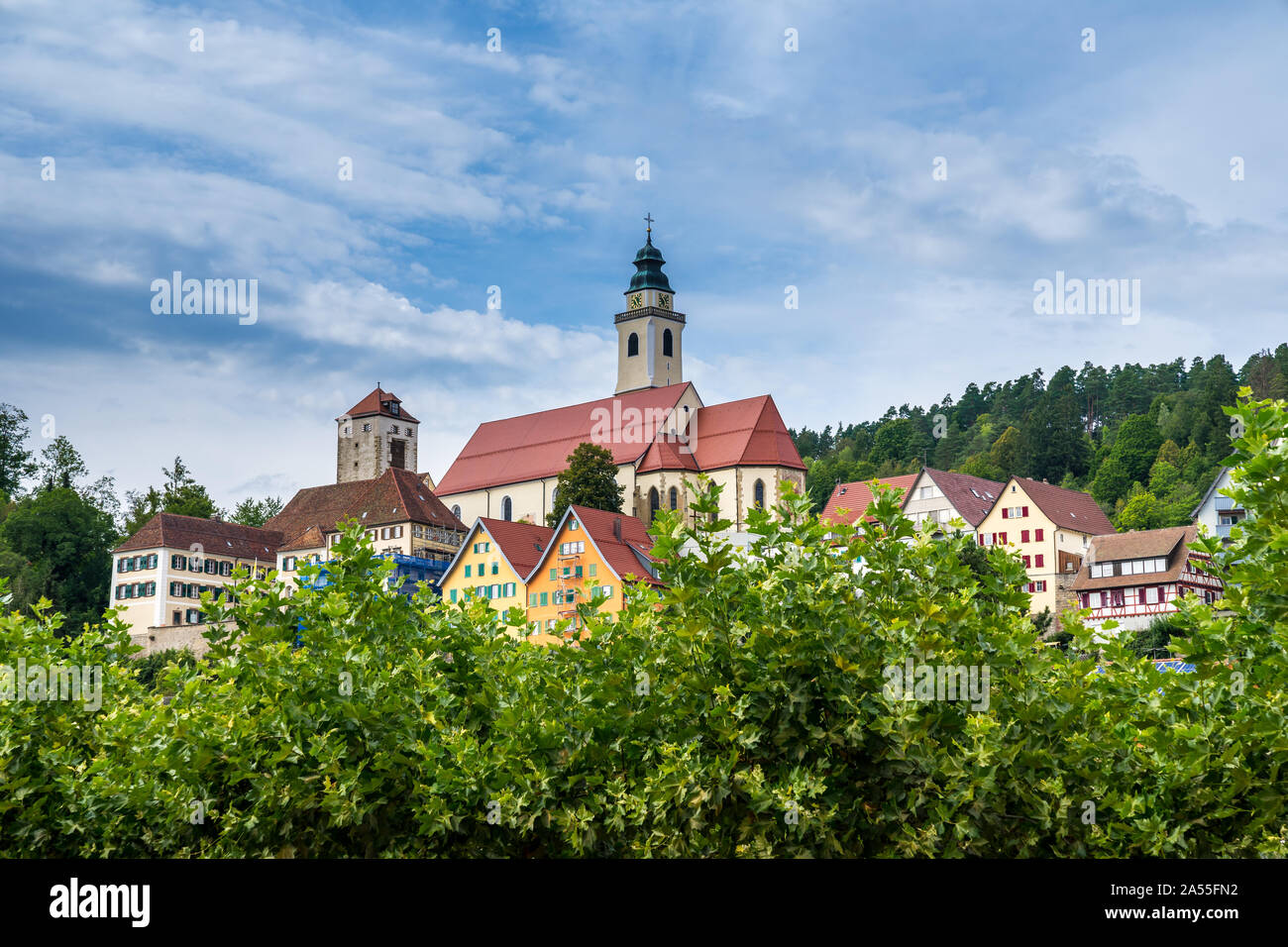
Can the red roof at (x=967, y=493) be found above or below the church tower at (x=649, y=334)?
below

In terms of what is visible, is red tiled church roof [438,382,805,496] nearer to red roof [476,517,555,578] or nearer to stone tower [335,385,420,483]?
stone tower [335,385,420,483]

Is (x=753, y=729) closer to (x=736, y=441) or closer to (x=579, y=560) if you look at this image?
(x=579, y=560)

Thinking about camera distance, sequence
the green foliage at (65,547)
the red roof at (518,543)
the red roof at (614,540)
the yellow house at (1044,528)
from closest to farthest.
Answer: the red roof at (614,540) → the red roof at (518,543) → the yellow house at (1044,528) → the green foliage at (65,547)

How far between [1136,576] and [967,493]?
24.6 metres

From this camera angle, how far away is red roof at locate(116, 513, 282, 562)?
105 metres

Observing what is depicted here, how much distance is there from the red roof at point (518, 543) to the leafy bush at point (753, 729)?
70.4m

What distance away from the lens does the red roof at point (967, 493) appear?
106m

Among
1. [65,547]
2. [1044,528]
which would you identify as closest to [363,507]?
[65,547]

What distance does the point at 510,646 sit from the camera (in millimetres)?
14008

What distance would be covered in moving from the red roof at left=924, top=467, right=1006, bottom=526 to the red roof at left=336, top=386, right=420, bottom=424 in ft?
181

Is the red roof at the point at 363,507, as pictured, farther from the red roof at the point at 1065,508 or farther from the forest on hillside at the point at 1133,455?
the red roof at the point at 1065,508

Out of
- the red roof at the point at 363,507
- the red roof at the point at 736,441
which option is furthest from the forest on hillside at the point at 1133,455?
the red roof at the point at 363,507

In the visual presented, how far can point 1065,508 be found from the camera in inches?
3971

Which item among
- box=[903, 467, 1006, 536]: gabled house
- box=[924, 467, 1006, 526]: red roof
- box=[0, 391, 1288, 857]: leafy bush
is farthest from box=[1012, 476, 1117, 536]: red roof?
box=[0, 391, 1288, 857]: leafy bush
